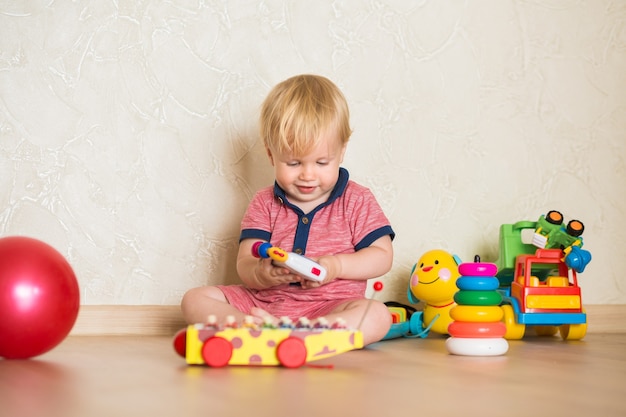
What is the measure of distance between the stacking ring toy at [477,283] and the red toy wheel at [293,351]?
0.45 metres

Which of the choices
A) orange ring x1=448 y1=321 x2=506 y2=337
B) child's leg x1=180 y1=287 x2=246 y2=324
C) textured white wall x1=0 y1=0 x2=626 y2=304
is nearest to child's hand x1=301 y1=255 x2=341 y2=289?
child's leg x1=180 y1=287 x2=246 y2=324

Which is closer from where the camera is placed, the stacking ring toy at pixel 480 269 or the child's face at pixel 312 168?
the stacking ring toy at pixel 480 269

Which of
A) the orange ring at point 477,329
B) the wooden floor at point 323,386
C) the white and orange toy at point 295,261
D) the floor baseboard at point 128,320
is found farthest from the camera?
the floor baseboard at point 128,320

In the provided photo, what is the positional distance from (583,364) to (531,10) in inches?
45.2

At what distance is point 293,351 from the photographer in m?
1.09

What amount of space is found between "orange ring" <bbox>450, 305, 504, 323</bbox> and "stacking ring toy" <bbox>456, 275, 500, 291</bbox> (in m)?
0.04

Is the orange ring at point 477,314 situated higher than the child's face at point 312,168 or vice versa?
the child's face at point 312,168

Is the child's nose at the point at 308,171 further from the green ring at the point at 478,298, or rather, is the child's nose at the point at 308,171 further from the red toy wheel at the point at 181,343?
the red toy wheel at the point at 181,343

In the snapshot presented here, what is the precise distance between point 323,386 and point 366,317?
0.49 meters

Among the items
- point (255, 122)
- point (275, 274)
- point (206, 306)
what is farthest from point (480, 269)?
point (255, 122)

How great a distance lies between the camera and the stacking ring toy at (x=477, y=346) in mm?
1336

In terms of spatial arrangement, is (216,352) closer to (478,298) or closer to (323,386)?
(323,386)

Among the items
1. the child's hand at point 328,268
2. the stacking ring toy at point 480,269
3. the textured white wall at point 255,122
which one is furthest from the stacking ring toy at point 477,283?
the textured white wall at point 255,122

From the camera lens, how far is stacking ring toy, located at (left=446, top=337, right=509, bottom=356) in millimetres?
1336
